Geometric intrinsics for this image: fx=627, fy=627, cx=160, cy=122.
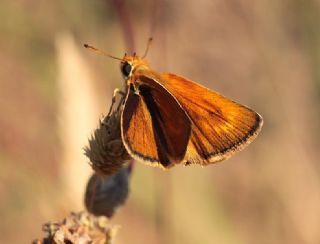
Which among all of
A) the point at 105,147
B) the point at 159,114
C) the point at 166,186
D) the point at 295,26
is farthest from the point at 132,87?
the point at 295,26

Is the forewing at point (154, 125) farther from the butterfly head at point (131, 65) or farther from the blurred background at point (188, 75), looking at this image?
the blurred background at point (188, 75)

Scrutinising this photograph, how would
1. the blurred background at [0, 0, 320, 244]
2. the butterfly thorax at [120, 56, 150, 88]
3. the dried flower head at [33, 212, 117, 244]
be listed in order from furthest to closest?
the blurred background at [0, 0, 320, 244]
the butterfly thorax at [120, 56, 150, 88]
the dried flower head at [33, 212, 117, 244]

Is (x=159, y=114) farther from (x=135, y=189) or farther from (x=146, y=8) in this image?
(x=146, y=8)

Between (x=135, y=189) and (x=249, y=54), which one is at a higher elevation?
(x=249, y=54)

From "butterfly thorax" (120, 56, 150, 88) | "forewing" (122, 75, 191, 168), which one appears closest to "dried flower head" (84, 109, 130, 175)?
"forewing" (122, 75, 191, 168)

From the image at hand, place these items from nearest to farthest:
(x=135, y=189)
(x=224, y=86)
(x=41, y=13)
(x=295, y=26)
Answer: (x=135, y=189) < (x=41, y=13) < (x=295, y=26) < (x=224, y=86)

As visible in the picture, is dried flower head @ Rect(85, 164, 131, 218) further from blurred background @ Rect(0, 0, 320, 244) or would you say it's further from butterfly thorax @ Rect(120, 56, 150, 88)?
butterfly thorax @ Rect(120, 56, 150, 88)

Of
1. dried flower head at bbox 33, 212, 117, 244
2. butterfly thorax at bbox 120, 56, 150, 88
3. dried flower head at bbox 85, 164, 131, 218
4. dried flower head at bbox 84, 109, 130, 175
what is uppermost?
butterfly thorax at bbox 120, 56, 150, 88
